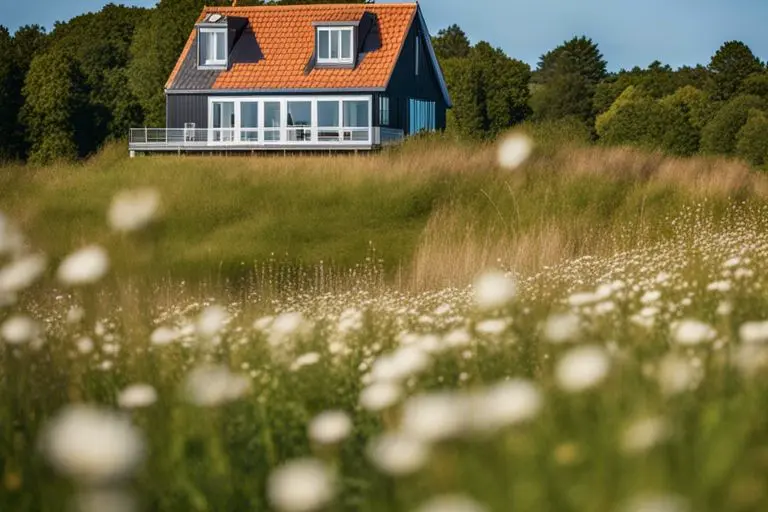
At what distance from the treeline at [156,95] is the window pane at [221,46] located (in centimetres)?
941

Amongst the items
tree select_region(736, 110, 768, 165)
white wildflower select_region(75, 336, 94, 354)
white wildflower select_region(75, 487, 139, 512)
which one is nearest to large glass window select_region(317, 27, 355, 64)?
tree select_region(736, 110, 768, 165)

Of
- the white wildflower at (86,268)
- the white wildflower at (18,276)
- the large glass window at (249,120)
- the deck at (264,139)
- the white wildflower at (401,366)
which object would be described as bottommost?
the white wildflower at (401,366)

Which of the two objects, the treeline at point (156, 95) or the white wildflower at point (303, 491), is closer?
the white wildflower at point (303, 491)

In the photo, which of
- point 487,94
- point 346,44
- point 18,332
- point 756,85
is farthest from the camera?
point 756,85

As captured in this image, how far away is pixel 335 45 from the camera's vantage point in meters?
30.5

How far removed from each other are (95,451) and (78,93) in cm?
4187

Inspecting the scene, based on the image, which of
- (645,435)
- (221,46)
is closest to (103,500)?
(645,435)

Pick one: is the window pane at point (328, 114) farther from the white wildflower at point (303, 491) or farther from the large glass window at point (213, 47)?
the white wildflower at point (303, 491)

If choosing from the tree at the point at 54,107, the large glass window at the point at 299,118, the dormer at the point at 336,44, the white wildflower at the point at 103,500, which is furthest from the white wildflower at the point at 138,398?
the tree at the point at 54,107

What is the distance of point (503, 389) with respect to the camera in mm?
2705

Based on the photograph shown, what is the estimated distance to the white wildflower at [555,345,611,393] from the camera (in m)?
2.77

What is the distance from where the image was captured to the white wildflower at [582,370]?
277 cm

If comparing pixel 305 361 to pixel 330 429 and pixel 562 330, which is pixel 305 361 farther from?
pixel 330 429

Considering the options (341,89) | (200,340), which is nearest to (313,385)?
(200,340)
